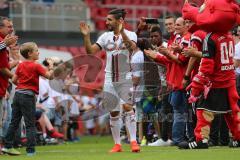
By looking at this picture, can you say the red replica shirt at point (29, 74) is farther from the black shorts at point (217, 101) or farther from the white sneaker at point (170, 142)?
the white sneaker at point (170, 142)

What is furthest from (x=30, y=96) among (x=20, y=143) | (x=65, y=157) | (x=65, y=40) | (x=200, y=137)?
(x=65, y=40)

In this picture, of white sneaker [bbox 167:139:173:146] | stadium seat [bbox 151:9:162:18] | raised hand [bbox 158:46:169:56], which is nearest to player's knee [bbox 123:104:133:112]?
raised hand [bbox 158:46:169:56]

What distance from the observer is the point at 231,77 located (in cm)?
1210

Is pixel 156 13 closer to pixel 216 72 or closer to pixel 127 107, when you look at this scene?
pixel 127 107

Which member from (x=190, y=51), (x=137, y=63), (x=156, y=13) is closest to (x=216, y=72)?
(x=190, y=51)

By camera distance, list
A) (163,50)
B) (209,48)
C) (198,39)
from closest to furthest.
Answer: (209,48)
(198,39)
(163,50)

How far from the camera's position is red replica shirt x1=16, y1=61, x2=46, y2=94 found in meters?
12.8

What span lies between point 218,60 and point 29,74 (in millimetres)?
2839

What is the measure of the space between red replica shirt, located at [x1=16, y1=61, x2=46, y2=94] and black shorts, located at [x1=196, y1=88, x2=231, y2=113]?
2.49 meters

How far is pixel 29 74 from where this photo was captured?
1284 cm

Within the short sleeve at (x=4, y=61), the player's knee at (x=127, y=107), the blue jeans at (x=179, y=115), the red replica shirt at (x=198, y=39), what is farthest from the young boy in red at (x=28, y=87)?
the blue jeans at (x=179, y=115)

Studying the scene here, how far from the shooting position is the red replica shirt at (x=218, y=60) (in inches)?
468

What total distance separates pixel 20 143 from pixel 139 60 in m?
3.22

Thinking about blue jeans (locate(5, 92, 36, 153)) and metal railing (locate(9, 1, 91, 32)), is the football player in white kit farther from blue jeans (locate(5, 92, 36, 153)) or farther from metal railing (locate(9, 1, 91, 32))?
metal railing (locate(9, 1, 91, 32))
